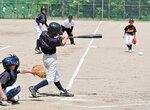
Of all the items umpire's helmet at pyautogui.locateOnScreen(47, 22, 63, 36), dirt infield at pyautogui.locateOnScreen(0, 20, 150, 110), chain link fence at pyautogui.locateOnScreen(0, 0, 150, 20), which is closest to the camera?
dirt infield at pyautogui.locateOnScreen(0, 20, 150, 110)

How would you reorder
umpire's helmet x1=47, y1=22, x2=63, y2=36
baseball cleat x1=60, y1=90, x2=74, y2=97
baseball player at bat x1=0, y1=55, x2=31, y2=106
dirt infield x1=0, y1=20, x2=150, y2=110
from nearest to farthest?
baseball player at bat x1=0, y1=55, x2=31, y2=106 < dirt infield x1=0, y1=20, x2=150, y2=110 < umpire's helmet x1=47, y1=22, x2=63, y2=36 < baseball cleat x1=60, y1=90, x2=74, y2=97

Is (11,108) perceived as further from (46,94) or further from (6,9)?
(6,9)

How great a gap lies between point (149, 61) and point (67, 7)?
150ft

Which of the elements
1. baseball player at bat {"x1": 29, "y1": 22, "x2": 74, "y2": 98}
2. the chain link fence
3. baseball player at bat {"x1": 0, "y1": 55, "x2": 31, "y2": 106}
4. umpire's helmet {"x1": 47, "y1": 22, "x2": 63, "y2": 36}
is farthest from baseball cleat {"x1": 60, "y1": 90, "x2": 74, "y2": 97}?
the chain link fence

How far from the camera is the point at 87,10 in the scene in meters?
66.2

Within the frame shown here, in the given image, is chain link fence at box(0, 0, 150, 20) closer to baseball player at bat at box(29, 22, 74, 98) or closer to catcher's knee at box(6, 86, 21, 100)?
baseball player at bat at box(29, 22, 74, 98)

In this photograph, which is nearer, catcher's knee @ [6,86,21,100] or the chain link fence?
catcher's knee @ [6,86,21,100]

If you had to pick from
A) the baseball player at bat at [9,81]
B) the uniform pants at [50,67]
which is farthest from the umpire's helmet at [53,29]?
the baseball player at bat at [9,81]

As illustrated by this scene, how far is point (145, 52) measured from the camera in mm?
25109

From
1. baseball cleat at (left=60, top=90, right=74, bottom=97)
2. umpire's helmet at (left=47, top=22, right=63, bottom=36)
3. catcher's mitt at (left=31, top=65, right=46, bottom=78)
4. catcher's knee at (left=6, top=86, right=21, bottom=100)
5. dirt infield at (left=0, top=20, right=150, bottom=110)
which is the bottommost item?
dirt infield at (left=0, top=20, right=150, bottom=110)

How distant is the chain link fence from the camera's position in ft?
213

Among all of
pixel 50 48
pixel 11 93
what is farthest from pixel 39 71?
pixel 11 93

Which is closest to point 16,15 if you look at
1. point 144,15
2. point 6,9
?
point 6,9

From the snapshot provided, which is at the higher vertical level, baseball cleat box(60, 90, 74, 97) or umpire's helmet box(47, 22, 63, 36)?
umpire's helmet box(47, 22, 63, 36)
